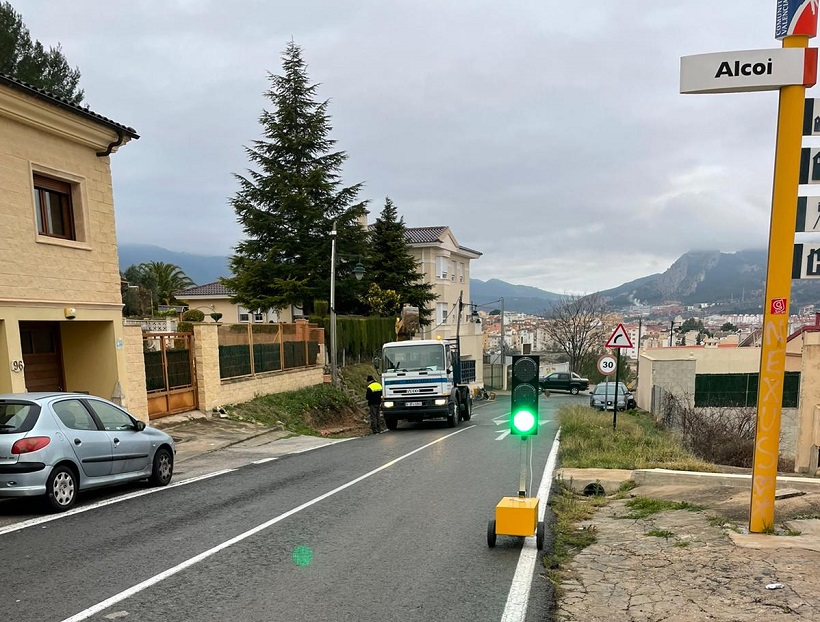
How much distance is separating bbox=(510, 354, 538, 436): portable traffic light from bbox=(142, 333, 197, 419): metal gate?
13.0m

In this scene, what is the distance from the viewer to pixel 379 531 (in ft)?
23.0

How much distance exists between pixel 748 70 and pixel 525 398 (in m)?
3.83

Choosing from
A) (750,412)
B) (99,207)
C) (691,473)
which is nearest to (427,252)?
(750,412)

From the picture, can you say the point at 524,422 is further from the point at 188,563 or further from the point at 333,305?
the point at 333,305

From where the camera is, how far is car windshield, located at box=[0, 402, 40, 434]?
306 inches

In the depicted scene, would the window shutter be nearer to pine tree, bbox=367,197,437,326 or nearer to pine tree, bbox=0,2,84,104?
pine tree, bbox=0,2,84,104

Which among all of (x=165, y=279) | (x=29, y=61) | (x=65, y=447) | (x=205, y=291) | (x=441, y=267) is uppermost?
(x=29, y=61)

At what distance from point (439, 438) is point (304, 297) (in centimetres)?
1869

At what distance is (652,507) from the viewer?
763 centimetres

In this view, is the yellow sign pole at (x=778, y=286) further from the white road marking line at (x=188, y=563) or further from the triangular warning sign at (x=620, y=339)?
the triangular warning sign at (x=620, y=339)

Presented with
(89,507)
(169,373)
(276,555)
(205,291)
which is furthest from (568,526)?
(205,291)

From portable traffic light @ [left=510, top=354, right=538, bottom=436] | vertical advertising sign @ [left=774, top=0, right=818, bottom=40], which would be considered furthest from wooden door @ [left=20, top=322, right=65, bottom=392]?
vertical advertising sign @ [left=774, top=0, right=818, bottom=40]

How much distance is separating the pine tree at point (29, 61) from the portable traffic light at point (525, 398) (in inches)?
1127

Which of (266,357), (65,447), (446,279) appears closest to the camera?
(65,447)
